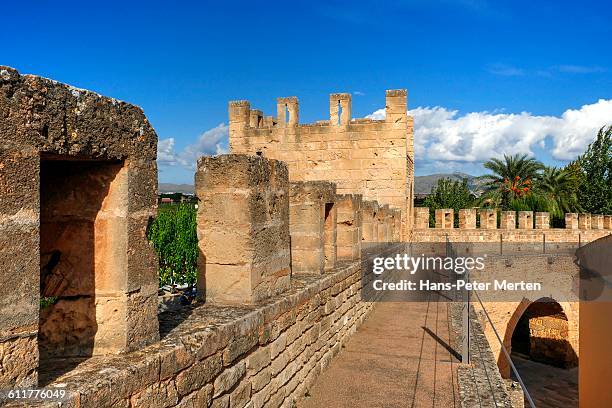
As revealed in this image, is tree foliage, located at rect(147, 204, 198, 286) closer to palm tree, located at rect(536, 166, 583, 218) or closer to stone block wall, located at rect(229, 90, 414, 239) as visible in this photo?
stone block wall, located at rect(229, 90, 414, 239)

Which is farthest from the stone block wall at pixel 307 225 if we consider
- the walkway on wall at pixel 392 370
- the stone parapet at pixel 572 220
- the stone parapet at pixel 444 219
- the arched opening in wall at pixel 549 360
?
the stone parapet at pixel 572 220

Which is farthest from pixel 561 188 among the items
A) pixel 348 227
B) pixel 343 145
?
pixel 348 227

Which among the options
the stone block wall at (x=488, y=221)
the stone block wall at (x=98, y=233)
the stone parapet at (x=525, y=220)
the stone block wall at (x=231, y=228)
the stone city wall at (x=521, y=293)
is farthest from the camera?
the stone parapet at (x=525, y=220)

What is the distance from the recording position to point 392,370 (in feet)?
21.2

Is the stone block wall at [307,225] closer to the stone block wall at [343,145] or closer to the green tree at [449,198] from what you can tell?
the stone block wall at [343,145]

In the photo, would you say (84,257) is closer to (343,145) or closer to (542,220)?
(343,145)

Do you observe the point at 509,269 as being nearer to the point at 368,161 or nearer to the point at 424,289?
the point at 424,289

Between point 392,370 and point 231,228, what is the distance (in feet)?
10.7

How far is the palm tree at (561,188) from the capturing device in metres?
30.4

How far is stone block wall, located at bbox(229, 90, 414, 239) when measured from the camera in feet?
47.0

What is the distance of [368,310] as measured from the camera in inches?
388

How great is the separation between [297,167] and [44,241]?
12.4 m

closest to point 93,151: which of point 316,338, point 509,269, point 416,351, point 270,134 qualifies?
point 316,338

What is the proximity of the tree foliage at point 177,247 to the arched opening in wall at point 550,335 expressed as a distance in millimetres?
12957
